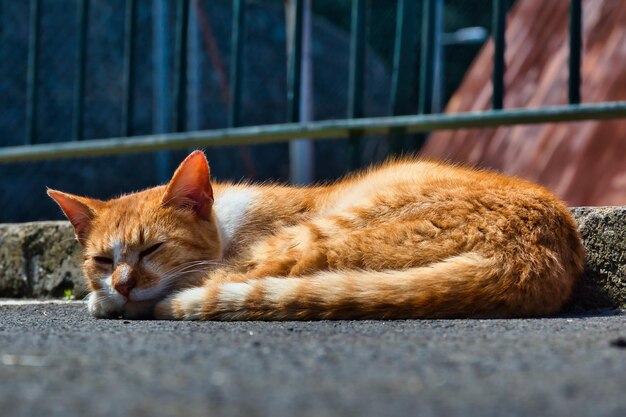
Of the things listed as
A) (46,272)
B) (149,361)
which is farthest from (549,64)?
(149,361)

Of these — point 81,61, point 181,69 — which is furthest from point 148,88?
point 181,69

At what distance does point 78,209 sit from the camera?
3.57 meters

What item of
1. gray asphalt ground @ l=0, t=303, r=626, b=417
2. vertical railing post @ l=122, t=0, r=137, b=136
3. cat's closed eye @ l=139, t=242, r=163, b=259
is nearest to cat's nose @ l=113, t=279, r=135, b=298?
cat's closed eye @ l=139, t=242, r=163, b=259

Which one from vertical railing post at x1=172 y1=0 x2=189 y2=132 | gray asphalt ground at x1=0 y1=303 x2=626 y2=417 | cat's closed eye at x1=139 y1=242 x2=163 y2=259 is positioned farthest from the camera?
vertical railing post at x1=172 y1=0 x2=189 y2=132

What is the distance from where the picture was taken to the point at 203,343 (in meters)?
2.19

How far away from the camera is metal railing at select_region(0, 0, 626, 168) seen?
3592 mm

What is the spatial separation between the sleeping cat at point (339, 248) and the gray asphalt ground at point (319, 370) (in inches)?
7.2

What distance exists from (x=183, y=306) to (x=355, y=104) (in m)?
1.56

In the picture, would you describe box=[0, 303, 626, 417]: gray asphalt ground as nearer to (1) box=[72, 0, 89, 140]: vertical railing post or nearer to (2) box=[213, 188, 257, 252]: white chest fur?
(2) box=[213, 188, 257, 252]: white chest fur

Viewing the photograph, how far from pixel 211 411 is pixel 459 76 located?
27.8 ft

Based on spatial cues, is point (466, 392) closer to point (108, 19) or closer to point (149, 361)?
point (149, 361)

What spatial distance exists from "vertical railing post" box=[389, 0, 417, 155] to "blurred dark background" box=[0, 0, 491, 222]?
2.90m

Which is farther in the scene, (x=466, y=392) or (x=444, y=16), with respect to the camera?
(x=444, y=16)

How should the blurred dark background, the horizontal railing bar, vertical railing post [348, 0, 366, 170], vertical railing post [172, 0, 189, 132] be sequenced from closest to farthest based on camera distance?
the horizontal railing bar, vertical railing post [348, 0, 366, 170], vertical railing post [172, 0, 189, 132], the blurred dark background
